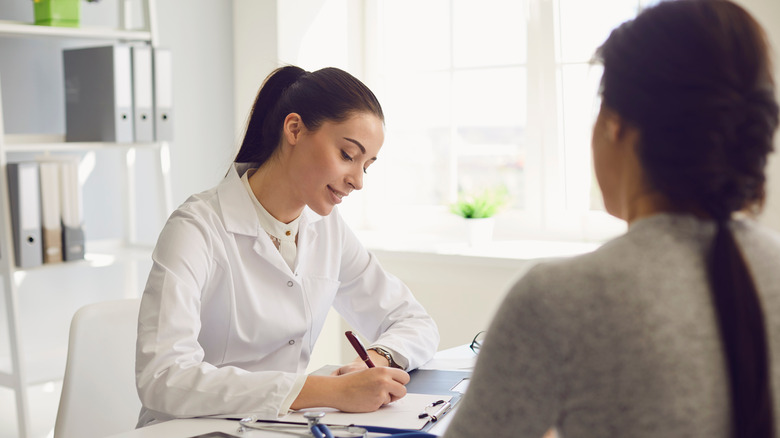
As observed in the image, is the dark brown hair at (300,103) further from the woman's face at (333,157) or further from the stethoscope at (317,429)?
the stethoscope at (317,429)

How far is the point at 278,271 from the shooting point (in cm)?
168

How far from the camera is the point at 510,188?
3.06m

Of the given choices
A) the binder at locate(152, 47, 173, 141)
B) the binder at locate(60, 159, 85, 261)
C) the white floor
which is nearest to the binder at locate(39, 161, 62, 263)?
the binder at locate(60, 159, 85, 261)

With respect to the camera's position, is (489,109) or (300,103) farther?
(489,109)

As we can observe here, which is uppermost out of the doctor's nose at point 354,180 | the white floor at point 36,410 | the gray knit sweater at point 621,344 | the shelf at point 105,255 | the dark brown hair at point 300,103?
the dark brown hair at point 300,103

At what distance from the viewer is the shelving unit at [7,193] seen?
88.1 inches

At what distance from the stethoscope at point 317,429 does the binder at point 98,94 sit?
1.49 meters

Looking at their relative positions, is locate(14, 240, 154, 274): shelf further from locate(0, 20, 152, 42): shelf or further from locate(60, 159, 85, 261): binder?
locate(0, 20, 152, 42): shelf

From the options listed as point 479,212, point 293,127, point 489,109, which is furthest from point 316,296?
point 489,109

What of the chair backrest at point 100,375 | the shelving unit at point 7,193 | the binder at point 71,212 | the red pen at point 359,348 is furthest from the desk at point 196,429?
the binder at point 71,212

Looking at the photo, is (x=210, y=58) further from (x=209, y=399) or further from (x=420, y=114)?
(x=209, y=399)

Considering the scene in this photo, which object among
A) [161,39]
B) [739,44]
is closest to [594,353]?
[739,44]

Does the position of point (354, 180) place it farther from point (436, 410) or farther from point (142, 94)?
point (142, 94)

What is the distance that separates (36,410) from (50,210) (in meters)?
0.76
